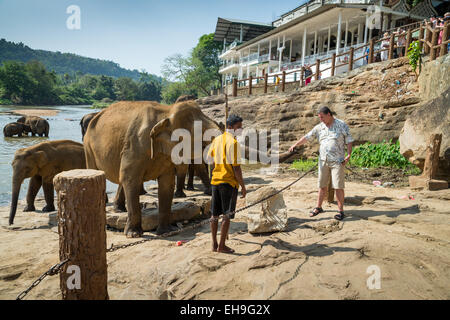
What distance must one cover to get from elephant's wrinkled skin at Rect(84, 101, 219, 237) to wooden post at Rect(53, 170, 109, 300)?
2.38 metres

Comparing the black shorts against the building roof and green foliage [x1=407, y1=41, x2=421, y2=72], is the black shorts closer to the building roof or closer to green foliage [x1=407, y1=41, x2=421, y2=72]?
green foliage [x1=407, y1=41, x2=421, y2=72]

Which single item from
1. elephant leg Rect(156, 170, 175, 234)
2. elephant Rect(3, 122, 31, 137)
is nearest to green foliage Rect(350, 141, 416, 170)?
elephant leg Rect(156, 170, 175, 234)

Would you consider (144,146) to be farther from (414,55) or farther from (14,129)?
(14,129)

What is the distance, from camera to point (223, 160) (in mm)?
3992

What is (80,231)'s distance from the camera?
2721 millimetres

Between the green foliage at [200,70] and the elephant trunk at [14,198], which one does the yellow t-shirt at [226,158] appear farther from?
the green foliage at [200,70]

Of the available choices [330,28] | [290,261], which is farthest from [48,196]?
[330,28]

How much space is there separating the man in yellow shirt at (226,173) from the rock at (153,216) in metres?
1.92

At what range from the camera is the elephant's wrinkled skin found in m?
5.12

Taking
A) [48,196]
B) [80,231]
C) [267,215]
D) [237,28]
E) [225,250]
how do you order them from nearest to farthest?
[80,231]
[225,250]
[267,215]
[48,196]
[237,28]

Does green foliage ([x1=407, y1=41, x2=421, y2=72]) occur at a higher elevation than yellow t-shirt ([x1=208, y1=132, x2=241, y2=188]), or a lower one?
higher

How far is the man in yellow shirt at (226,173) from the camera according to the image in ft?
13.0

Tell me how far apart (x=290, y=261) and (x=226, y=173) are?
137 centimetres
